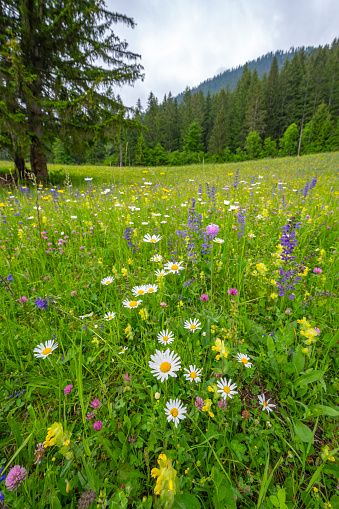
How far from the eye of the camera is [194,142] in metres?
43.7

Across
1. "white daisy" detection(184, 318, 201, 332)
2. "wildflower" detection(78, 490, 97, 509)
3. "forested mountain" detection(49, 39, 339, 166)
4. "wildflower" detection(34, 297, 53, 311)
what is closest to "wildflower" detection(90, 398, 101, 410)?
"wildflower" detection(78, 490, 97, 509)

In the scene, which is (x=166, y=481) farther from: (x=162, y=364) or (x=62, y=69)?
(x=62, y=69)

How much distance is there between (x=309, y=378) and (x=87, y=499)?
3.59 ft

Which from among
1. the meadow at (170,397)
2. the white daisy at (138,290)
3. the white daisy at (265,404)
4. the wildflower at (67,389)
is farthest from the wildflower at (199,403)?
the white daisy at (138,290)

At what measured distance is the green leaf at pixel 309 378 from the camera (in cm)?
108

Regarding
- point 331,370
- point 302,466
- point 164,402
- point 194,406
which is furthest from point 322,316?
point 164,402

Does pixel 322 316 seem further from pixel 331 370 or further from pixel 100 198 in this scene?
pixel 100 198

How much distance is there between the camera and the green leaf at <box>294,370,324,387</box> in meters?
1.08

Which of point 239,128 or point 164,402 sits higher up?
point 239,128

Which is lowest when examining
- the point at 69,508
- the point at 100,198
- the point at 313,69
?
the point at 69,508

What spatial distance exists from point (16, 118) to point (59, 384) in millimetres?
7938

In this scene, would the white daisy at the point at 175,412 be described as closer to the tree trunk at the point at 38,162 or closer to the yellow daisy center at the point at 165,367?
the yellow daisy center at the point at 165,367

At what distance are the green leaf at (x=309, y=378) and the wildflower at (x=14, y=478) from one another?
128 cm

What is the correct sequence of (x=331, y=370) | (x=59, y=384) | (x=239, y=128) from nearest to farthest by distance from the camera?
1. (x=59, y=384)
2. (x=331, y=370)
3. (x=239, y=128)
